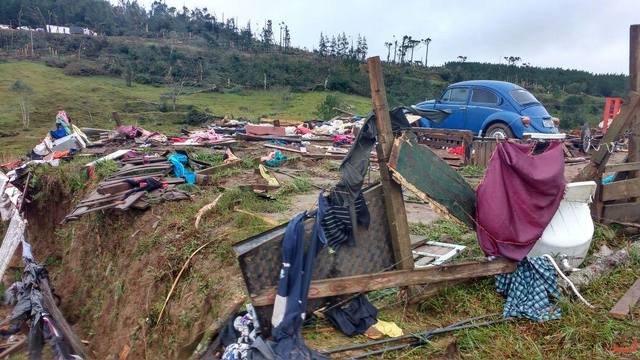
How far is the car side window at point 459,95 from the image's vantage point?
42.3ft

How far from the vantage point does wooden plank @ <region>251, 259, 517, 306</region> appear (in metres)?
3.48

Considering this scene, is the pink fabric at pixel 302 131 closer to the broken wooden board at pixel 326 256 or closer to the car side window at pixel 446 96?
the car side window at pixel 446 96

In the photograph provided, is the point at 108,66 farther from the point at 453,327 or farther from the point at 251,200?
the point at 453,327

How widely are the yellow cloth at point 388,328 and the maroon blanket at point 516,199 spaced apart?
3.77 feet

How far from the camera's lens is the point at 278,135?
14727mm

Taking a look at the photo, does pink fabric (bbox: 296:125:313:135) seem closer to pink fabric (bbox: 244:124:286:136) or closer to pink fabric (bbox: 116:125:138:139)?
pink fabric (bbox: 244:124:286:136)

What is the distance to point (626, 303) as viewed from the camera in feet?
12.9

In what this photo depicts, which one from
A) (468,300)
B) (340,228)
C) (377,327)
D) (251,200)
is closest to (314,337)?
(377,327)

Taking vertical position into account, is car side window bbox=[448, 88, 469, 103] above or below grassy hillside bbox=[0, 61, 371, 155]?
above

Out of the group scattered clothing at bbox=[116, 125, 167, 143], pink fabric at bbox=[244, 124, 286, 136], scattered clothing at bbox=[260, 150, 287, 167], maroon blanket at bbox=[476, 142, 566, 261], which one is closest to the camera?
maroon blanket at bbox=[476, 142, 566, 261]

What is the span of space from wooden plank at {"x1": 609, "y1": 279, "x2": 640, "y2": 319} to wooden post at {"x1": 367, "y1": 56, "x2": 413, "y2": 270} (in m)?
1.72

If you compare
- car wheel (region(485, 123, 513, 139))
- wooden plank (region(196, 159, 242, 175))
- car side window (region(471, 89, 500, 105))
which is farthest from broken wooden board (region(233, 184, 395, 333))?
car side window (region(471, 89, 500, 105))

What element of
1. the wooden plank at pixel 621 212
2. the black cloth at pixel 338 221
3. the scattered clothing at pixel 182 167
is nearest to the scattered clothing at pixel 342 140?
the scattered clothing at pixel 182 167

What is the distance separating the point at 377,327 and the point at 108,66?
131 feet
